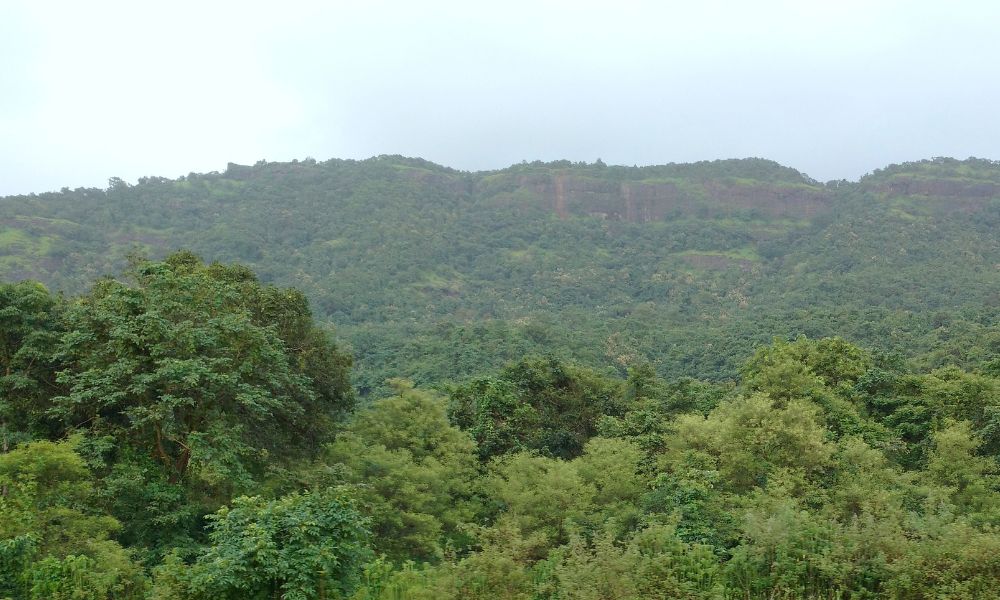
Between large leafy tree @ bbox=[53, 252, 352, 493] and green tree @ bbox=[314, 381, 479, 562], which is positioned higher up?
large leafy tree @ bbox=[53, 252, 352, 493]

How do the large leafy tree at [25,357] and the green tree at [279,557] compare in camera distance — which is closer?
the green tree at [279,557]

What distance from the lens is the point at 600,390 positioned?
2483 centimetres

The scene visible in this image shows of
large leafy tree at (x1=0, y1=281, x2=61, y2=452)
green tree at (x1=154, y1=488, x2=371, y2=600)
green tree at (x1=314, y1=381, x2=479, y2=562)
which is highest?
large leafy tree at (x1=0, y1=281, x2=61, y2=452)

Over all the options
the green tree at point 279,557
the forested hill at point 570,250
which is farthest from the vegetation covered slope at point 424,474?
the forested hill at point 570,250

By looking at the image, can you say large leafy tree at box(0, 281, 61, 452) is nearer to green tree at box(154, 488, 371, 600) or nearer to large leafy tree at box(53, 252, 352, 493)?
large leafy tree at box(53, 252, 352, 493)

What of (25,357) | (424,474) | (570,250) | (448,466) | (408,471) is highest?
(25,357)

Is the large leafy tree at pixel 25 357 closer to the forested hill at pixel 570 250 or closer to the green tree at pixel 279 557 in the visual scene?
the green tree at pixel 279 557

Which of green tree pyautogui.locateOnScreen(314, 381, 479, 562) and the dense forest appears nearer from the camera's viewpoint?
the dense forest

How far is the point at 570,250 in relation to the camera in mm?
102188

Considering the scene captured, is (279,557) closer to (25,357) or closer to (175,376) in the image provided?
(175,376)

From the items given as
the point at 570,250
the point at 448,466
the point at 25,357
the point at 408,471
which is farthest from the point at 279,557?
the point at 570,250

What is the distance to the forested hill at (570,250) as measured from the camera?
186 feet

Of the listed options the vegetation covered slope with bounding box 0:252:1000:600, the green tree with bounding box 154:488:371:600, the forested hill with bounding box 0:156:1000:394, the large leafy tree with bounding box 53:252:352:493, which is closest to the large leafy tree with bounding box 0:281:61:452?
the vegetation covered slope with bounding box 0:252:1000:600

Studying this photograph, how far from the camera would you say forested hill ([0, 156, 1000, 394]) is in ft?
186
